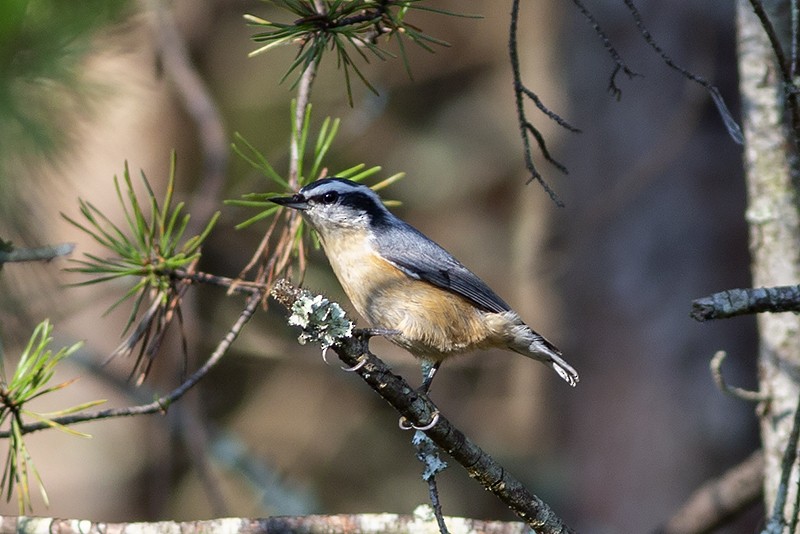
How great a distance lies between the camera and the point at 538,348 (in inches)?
121

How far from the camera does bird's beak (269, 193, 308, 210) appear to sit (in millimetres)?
2451

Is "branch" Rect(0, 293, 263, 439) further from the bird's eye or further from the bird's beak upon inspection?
the bird's eye

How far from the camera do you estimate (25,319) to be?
6.33ft

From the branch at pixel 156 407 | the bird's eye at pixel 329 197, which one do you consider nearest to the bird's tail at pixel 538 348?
the bird's eye at pixel 329 197

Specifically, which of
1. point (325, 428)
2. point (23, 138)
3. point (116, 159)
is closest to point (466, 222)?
point (325, 428)

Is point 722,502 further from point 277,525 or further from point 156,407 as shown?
point 156,407

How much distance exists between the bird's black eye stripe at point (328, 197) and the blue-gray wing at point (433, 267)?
0.33 m

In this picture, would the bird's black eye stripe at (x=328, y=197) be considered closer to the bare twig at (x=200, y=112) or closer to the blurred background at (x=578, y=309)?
the bare twig at (x=200, y=112)

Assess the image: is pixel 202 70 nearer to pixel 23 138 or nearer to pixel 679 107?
pixel 679 107

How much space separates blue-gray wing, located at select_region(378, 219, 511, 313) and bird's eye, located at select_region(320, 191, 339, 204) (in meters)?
0.33

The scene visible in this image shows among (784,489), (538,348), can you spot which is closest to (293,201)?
(538,348)

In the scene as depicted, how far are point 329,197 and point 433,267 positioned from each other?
0.51 metres

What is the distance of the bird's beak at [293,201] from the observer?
245cm

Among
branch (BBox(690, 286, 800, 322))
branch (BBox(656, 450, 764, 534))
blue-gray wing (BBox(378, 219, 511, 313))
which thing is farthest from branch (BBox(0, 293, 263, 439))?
branch (BBox(656, 450, 764, 534))
